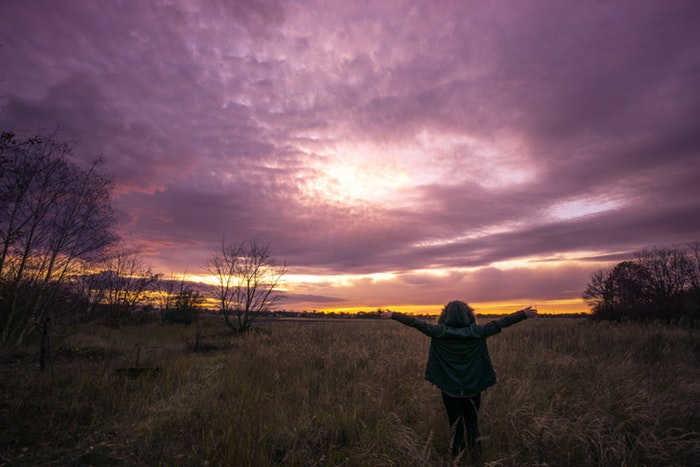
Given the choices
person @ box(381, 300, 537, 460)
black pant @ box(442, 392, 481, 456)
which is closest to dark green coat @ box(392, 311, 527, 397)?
person @ box(381, 300, 537, 460)

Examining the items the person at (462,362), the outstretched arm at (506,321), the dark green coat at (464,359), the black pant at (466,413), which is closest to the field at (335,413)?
the black pant at (466,413)

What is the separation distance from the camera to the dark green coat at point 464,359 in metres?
4.17

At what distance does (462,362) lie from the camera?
4.29m

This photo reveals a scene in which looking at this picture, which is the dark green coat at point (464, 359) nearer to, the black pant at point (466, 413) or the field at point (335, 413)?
the black pant at point (466, 413)

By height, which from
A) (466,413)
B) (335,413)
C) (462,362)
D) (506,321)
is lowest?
(335,413)

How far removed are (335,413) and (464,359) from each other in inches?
117

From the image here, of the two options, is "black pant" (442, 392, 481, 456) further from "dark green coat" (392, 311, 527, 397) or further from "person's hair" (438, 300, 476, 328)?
"person's hair" (438, 300, 476, 328)

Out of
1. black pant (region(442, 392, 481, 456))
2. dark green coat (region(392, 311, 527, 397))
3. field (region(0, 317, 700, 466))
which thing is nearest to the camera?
dark green coat (region(392, 311, 527, 397))

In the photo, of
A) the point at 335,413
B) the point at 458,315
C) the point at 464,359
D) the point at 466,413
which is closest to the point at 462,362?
the point at 464,359

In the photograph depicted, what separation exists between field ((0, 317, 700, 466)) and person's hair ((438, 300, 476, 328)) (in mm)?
1402

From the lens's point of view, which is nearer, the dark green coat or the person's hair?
the dark green coat

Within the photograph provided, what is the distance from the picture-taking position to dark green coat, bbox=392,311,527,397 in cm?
417

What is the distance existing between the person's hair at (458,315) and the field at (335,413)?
140 centimetres

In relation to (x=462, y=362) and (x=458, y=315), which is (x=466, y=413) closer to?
(x=462, y=362)
